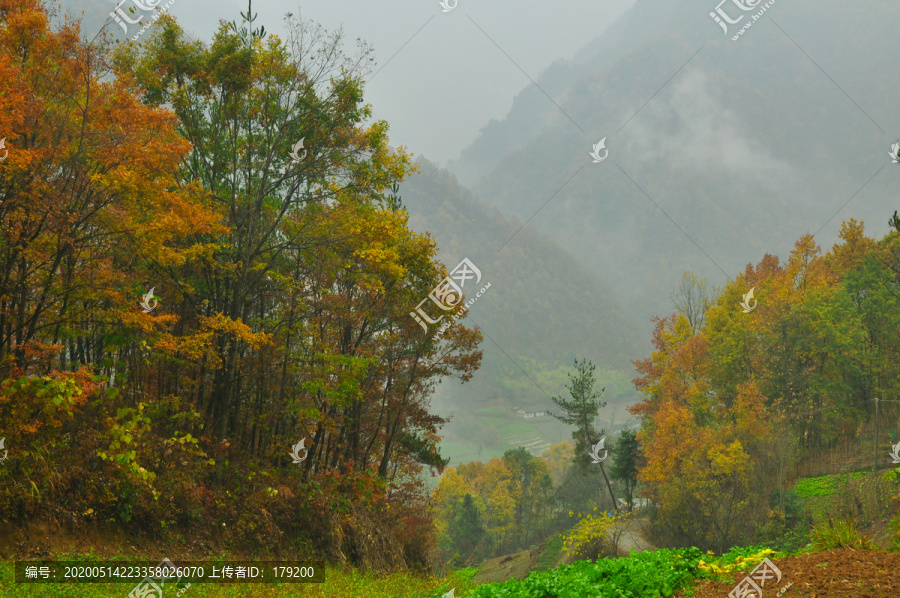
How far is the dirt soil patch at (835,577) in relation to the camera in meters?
5.22

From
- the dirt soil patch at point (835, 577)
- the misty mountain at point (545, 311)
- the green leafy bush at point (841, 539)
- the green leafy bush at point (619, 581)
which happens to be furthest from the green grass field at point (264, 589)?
the misty mountain at point (545, 311)

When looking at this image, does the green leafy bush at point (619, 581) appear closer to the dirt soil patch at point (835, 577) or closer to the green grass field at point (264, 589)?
the dirt soil patch at point (835, 577)

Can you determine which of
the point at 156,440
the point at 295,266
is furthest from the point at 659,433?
the point at 156,440

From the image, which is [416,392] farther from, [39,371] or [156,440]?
[39,371]

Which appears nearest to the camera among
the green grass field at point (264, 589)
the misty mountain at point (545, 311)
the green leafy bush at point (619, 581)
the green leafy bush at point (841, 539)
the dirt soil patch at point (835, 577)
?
the dirt soil patch at point (835, 577)

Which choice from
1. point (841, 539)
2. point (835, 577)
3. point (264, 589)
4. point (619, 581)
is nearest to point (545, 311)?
point (841, 539)

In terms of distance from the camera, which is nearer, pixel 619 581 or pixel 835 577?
pixel 835 577

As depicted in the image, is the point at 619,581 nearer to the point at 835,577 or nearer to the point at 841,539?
the point at 835,577

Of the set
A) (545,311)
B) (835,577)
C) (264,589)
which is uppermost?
(545,311)

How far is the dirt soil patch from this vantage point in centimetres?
522

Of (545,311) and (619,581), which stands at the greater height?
(545,311)

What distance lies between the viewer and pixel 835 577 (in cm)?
562

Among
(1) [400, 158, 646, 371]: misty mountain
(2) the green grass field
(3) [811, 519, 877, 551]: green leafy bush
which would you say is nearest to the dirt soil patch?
(3) [811, 519, 877, 551]: green leafy bush

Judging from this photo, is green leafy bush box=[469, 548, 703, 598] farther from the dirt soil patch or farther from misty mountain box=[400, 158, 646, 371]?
misty mountain box=[400, 158, 646, 371]
